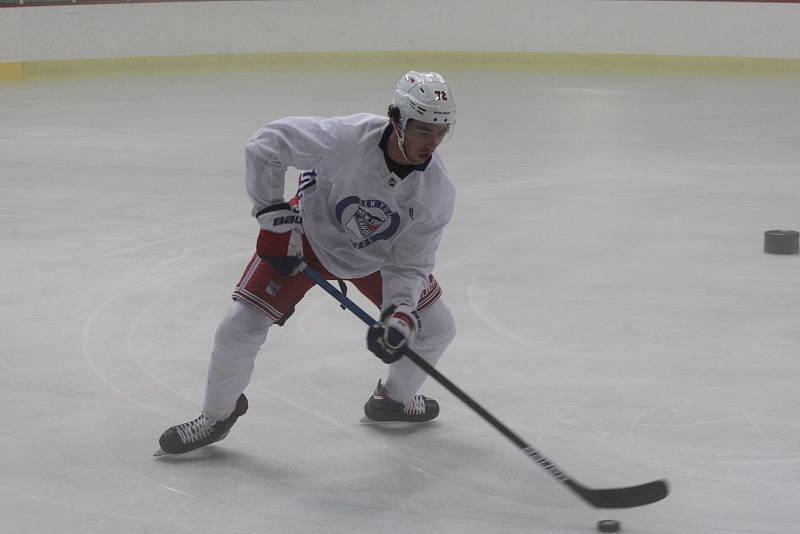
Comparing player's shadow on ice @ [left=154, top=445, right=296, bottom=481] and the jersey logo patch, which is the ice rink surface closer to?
player's shadow on ice @ [left=154, top=445, right=296, bottom=481]

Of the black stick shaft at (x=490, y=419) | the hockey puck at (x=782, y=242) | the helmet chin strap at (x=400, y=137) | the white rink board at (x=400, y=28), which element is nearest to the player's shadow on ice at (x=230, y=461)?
the black stick shaft at (x=490, y=419)

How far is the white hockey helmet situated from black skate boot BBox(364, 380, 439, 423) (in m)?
0.83

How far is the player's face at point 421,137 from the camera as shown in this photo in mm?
2629

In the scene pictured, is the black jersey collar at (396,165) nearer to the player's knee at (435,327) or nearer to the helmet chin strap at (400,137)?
the helmet chin strap at (400,137)

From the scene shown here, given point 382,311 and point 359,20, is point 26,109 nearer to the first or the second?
point 359,20

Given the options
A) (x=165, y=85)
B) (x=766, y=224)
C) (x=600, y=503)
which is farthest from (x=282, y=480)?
(x=165, y=85)

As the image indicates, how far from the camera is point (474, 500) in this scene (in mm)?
2652

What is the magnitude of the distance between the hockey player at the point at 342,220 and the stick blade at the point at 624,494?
53 cm

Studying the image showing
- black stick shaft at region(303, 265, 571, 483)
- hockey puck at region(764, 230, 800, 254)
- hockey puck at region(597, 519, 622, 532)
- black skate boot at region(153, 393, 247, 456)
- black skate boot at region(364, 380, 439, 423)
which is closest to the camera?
hockey puck at region(597, 519, 622, 532)

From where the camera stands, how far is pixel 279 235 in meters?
2.73

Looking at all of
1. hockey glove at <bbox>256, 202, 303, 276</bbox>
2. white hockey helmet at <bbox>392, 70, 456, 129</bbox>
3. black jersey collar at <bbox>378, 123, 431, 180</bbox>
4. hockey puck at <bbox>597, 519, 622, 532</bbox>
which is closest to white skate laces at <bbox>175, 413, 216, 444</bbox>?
hockey glove at <bbox>256, 202, 303, 276</bbox>

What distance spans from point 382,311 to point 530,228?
9.11ft

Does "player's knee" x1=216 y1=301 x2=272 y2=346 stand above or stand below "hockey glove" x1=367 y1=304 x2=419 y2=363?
below

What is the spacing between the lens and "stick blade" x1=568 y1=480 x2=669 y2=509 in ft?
8.32
